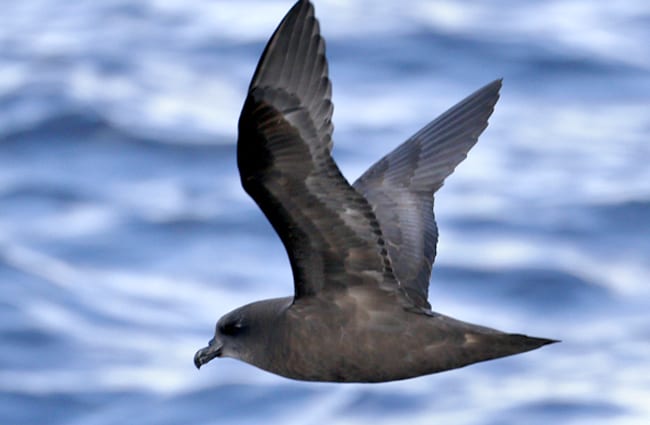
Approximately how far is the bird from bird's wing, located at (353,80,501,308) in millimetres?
251

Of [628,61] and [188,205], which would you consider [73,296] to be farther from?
[628,61]

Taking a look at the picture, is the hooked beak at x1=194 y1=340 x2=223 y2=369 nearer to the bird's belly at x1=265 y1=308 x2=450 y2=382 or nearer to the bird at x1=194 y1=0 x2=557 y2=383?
the bird at x1=194 y1=0 x2=557 y2=383

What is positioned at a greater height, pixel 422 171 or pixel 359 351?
pixel 422 171

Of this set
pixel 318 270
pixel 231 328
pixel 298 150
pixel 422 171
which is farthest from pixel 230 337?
pixel 422 171

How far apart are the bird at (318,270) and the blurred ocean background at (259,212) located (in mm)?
6439

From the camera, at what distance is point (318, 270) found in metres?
7.70

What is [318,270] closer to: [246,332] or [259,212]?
[246,332]

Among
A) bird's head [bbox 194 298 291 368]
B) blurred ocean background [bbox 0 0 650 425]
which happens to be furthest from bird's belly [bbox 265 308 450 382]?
blurred ocean background [bbox 0 0 650 425]

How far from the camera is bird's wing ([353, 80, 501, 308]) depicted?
8898 mm

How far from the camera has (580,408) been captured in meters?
14.3

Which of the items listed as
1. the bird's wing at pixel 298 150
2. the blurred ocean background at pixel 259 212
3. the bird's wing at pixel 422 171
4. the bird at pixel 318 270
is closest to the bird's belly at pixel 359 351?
the bird at pixel 318 270

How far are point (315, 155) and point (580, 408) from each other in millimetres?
7541

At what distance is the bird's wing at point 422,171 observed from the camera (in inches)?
A: 350

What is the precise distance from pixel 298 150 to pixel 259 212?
31.5ft
